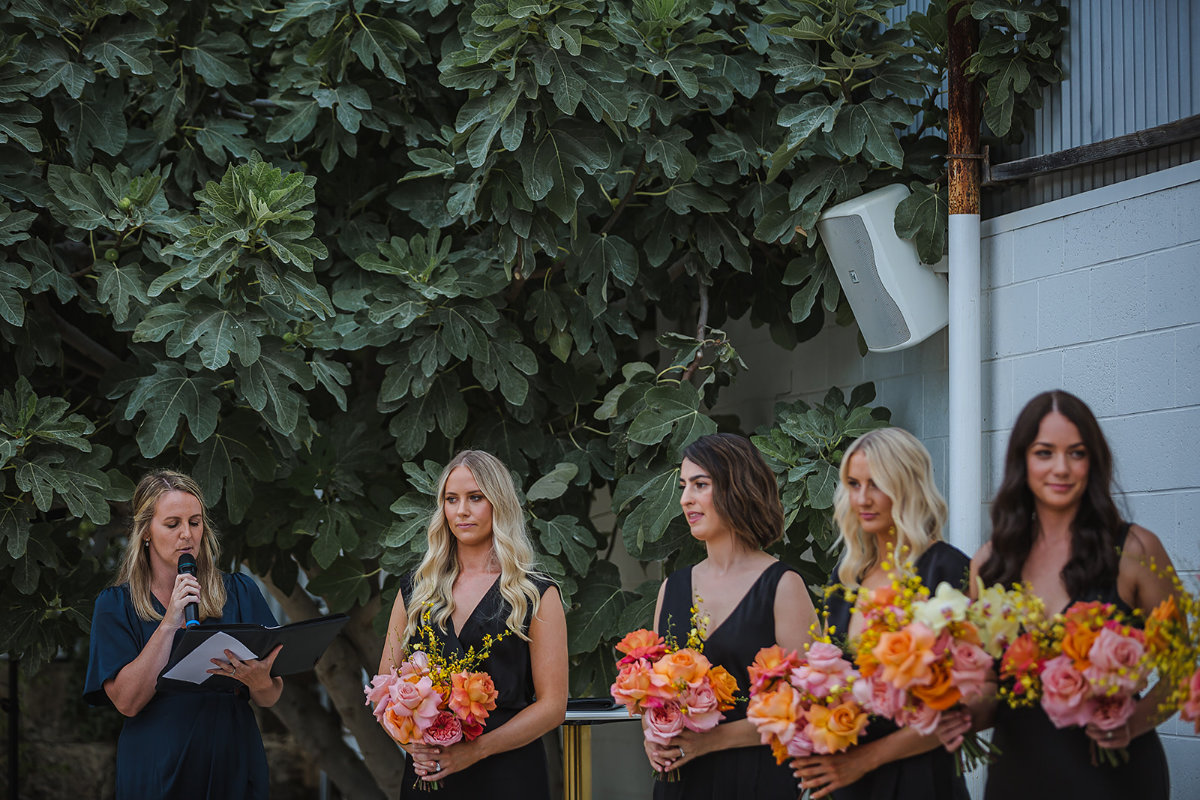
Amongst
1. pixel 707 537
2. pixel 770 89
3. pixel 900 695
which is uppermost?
pixel 770 89

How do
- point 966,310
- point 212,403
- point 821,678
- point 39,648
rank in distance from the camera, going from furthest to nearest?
1. point 39,648
2. point 212,403
3. point 966,310
4. point 821,678

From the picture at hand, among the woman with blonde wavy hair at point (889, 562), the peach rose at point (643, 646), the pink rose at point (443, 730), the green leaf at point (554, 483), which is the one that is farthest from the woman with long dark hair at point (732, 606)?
the green leaf at point (554, 483)

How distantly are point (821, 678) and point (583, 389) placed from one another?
8.96 feet

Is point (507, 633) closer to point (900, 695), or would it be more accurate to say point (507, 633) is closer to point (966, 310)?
point (900, 695)

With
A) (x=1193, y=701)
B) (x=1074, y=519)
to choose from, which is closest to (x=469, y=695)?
(x=1074, y=519)

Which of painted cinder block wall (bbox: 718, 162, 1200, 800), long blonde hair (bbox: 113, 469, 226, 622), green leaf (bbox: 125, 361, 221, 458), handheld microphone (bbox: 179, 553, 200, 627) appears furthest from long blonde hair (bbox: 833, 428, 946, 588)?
green leaf (bbox: 125, 361, 221, 458)

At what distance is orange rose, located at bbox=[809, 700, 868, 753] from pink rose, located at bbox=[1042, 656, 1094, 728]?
35 centimetres

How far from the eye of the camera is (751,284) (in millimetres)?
5031

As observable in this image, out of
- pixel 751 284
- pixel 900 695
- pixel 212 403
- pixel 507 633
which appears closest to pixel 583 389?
pixel 751 284

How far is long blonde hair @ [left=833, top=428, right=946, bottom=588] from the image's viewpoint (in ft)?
8.44

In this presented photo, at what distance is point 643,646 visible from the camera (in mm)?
2824

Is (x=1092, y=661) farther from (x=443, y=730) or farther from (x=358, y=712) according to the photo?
(x=358, y=712)

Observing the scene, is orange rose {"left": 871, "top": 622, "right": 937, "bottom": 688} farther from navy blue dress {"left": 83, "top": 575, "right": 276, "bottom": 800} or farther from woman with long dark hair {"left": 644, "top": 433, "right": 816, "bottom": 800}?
navy blue dress {"left": 83, "top": 575, "right": 276, "bottom": 800}

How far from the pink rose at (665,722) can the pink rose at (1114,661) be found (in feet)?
3.02
